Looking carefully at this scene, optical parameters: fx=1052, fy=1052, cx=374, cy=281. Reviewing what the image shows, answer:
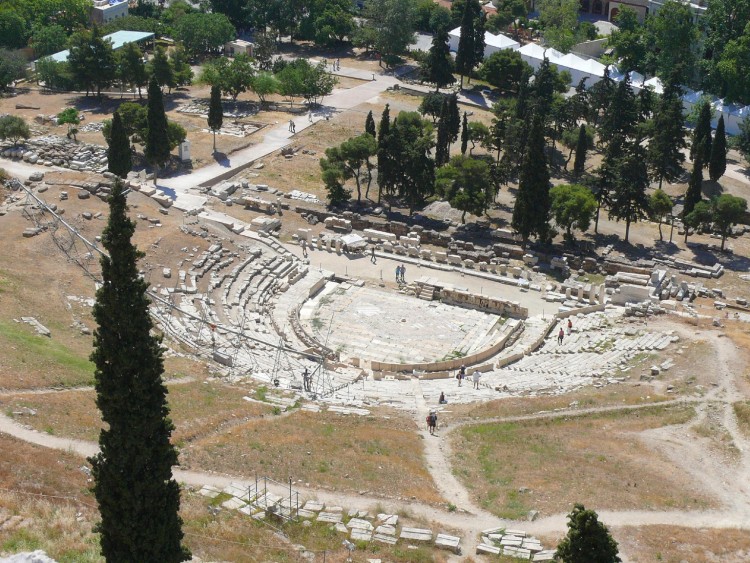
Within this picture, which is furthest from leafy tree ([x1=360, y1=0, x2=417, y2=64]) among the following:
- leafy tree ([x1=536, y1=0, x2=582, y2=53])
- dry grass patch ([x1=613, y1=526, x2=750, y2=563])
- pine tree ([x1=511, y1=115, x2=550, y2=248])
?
dry grass patch ([x1=613, y1=526, x2=750, y2=563])

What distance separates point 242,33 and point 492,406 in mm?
93149

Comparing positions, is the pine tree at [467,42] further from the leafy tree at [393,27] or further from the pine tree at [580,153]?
the pine tree at [580,153]

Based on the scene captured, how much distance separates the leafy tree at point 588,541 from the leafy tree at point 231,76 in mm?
82204

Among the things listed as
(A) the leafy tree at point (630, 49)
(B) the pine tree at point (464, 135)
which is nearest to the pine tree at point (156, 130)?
(B) the pine tree at point (464, 135)

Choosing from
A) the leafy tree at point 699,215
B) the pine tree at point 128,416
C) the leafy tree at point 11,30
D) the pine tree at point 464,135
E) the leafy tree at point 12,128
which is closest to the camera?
the pine tree at point 128,416

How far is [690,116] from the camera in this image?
103062 mm

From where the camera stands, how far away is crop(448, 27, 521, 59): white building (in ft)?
404

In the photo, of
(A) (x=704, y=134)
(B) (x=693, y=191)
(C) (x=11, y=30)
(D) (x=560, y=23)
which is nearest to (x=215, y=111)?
(C) (x=11, y=30)

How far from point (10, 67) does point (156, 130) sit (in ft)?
105

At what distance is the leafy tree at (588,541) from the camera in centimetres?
3153

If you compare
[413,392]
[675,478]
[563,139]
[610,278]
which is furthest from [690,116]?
[675,478]

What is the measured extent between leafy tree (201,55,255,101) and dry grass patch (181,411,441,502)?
209 ft

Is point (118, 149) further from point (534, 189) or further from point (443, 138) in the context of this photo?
point (534, 189)

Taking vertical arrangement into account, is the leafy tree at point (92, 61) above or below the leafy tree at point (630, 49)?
below
